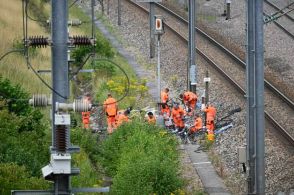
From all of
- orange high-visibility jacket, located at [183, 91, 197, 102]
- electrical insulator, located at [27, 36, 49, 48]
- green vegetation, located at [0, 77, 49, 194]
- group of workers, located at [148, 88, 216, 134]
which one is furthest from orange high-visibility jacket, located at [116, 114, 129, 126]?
electrical insulator, located at [27, 36, 49, 48]

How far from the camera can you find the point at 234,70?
3152cm

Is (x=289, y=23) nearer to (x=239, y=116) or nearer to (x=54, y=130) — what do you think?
(x=239, y=116)

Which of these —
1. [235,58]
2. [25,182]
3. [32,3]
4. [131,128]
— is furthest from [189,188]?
[32,3]

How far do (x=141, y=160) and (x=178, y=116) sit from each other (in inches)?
261

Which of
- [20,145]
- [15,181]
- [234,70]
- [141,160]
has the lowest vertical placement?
[15,181]

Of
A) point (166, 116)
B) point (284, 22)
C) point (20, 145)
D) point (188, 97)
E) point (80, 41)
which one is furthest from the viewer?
point (284, 22)

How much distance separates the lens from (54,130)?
36.9 feet

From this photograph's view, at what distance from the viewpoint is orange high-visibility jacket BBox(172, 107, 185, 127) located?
2461cm

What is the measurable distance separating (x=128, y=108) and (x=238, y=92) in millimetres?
3865

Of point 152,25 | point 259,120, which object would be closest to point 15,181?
point 259,120

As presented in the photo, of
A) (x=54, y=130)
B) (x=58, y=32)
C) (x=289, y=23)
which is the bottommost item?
(x=54, y=130)

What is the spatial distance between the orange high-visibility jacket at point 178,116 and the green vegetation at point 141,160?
217 centimetres

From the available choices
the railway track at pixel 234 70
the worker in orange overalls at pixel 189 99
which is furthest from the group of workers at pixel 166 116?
the railway track at pixel 234 70

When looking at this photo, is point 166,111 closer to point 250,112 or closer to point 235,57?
point 250,112
